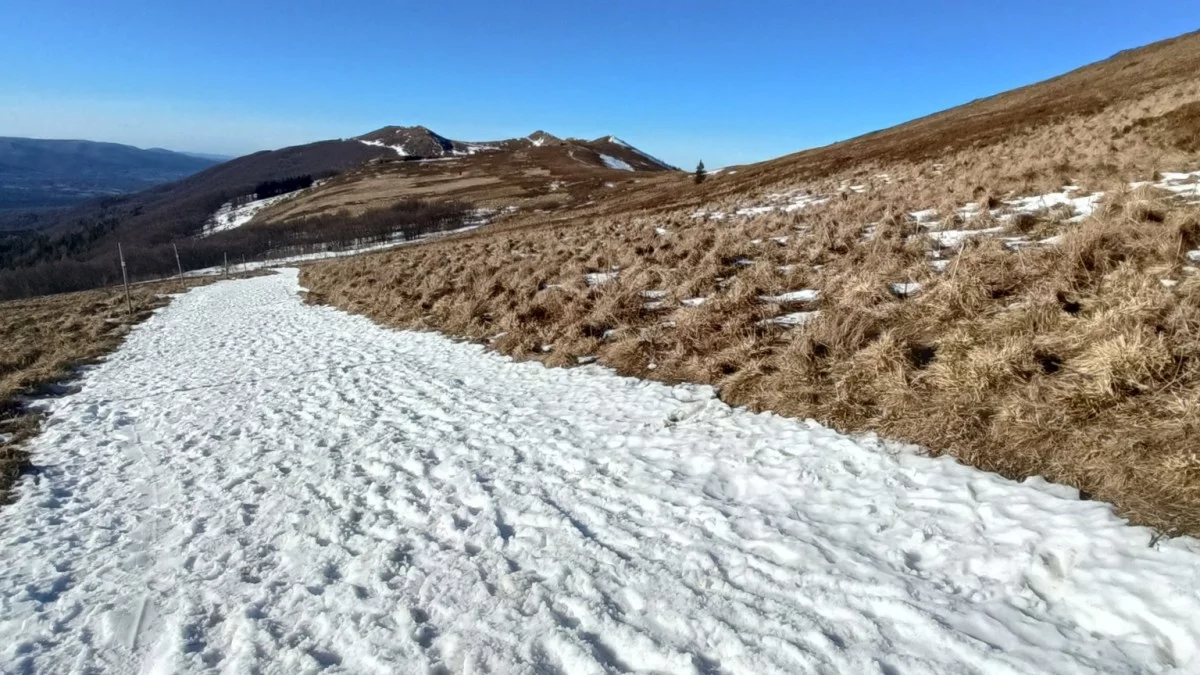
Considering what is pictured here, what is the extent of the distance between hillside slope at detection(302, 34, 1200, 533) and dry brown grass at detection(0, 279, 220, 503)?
22.3 ft

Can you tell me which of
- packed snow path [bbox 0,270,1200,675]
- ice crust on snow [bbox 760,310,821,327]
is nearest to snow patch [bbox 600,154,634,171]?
ice crust on snow [bbox 760,310,821,327]

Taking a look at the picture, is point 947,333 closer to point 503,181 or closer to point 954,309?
point 954,309

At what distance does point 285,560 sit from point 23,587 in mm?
2093

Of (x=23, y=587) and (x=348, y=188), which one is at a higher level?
(x=348, y=188)

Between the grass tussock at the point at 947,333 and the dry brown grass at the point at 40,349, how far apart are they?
7011mm

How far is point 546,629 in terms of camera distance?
379 cm

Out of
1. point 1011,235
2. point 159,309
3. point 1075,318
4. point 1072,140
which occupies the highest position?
point 1072,140

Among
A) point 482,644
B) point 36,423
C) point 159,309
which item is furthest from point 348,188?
point 482,644

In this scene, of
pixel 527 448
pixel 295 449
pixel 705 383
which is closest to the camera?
pixel 527 448

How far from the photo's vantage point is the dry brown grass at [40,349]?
8.62m

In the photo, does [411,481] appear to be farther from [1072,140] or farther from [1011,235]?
[1072,140]

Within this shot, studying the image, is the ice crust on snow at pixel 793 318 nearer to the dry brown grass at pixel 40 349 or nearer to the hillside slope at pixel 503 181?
A: the dry brown grass at pixel 40 349

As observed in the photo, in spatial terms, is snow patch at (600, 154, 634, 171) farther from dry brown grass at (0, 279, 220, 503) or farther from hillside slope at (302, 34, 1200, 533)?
hillside slope at (302, 34, 1200, 533)

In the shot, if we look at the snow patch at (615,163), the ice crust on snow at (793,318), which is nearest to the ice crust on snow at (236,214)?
the snow patch at (615,163)
